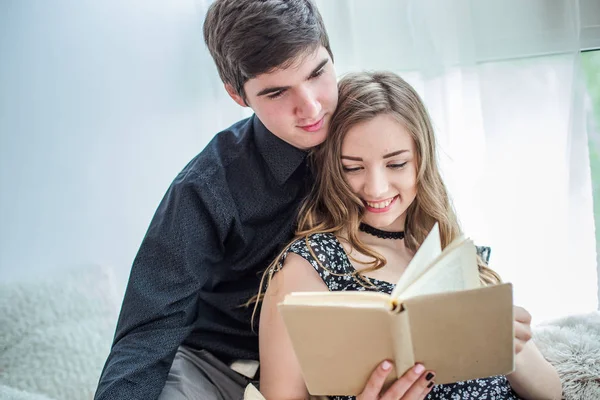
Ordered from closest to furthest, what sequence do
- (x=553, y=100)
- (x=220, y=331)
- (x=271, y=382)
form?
1. (x=271, y=382)
2. (x=220, y=331)
3. (x=553, y=100)

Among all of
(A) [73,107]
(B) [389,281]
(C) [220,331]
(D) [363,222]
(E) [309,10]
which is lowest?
(C) [220,331]

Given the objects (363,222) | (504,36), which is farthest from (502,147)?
(363,222)

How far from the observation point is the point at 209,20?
1447 mm

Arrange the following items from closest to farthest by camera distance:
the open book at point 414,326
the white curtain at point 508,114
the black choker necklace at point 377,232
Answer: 1. the open book at point 414,326
2. the black choker necklace at point 377,232
3. the white curtain at point 508,114

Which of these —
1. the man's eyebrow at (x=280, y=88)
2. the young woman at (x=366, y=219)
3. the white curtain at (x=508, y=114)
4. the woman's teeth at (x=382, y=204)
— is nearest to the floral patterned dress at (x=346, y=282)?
the young woman at (x=366, y=219)

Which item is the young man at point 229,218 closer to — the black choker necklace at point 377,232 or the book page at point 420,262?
the black choker necklace at point 377,232

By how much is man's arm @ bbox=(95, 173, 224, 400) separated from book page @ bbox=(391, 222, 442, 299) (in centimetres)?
57

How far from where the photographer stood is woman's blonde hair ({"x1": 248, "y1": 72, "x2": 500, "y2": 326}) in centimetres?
141

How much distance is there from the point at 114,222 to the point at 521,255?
51.5 inches

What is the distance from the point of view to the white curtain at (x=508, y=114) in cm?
200

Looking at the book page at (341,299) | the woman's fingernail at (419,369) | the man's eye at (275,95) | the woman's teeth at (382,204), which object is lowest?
the woman's fingernail at (419,369)

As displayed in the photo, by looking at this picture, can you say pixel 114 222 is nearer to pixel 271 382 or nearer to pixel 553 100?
pixel 271 382

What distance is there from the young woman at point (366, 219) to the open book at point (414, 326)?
0.25 metres

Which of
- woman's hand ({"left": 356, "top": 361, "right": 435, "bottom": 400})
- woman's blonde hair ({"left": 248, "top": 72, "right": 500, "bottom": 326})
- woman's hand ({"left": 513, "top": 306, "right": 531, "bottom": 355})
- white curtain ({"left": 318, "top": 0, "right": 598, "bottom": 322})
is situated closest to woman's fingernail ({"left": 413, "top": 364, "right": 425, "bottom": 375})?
woman's hand ({"left": 356, "top": 361, "right": 435, "bottom": 400})
